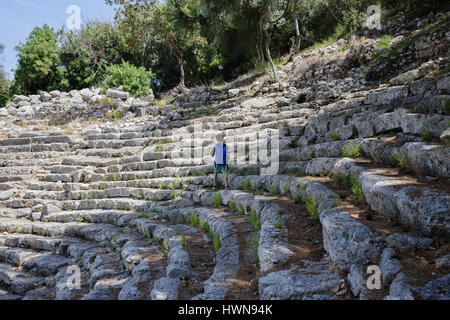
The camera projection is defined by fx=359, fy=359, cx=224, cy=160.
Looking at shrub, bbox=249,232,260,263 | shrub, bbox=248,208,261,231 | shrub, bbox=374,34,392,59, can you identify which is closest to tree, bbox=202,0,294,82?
shrub, bbox=374,34,392,59

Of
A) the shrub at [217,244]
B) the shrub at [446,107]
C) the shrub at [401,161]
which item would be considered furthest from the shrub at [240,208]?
the shrub at [446,107]

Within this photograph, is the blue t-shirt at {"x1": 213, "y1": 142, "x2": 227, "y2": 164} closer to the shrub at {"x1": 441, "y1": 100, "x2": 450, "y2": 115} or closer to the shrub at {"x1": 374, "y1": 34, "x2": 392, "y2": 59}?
the shrub at {"x1": 441, "y1": 100, "x2": 450, "y2": 115}

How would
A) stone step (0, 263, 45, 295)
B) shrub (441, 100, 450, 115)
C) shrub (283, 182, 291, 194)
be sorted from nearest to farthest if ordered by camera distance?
1. shrub (441, 100, 450, 115)
2. shrub (283, 182, 291, 194)
3. stone step (0, 263, 45, 295)

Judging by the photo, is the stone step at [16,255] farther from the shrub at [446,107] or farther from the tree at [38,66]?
the tree at [38,66]

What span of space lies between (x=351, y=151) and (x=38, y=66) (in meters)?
23.4

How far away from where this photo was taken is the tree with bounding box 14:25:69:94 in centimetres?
2328

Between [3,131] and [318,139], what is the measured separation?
14.5m

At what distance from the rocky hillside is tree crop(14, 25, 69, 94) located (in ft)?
24.2

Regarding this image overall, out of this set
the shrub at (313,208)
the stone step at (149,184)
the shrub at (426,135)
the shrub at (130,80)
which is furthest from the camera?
the shrub at (130,80)

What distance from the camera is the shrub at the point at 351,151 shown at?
17.9ft

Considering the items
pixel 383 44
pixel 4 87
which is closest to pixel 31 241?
pixel 383 44

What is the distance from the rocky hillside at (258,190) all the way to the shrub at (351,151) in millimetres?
22
